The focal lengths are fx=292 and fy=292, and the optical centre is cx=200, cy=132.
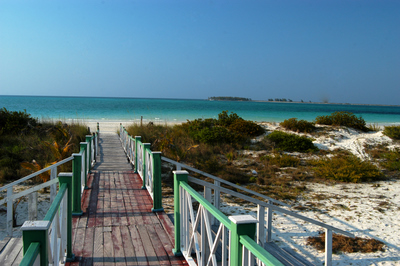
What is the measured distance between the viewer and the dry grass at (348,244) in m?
5.88

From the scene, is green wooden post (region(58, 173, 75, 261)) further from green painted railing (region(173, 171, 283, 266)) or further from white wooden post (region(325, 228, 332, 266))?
white wooden post (region(325, 228, 332, 266))

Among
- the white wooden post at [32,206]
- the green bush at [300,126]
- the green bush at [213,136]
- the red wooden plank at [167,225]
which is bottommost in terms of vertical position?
the red wooden plank at [167,225]

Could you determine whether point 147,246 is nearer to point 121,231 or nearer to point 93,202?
point 121,231

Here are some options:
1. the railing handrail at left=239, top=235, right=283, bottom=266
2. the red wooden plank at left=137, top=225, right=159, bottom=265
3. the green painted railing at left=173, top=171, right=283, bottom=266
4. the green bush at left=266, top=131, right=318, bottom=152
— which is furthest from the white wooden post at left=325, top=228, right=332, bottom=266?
the green bush at left=266, top=131, right=318, bottom=152

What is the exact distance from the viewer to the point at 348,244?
19.9 feet

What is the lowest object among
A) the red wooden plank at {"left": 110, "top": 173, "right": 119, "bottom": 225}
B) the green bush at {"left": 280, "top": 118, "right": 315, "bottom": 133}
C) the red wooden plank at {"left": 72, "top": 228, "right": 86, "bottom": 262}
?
the red wooden plank at {"left": 110, "top": 173, "right": 119, "bottom": 225}

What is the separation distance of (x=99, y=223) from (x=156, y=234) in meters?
1.13

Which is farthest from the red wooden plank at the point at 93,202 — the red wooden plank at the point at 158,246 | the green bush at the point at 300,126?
the green bush at the point at 300,126

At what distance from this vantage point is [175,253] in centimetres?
391

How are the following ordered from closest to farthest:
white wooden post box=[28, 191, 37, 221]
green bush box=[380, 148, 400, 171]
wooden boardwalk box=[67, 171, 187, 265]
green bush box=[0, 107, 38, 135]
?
wooden boardwalk box=[67, 171, 187, 265]
white wooden post box=[28, 191, 37, 221]
green bush box=[380, 148, 400, 171]
green bush box=[0, 107, 38, 135]

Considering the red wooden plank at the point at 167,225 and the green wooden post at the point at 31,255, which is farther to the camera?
the red wooden plank at the point at 167,225

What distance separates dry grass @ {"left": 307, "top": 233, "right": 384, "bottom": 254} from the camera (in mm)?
5879

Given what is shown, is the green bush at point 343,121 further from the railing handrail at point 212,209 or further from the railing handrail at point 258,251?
the railing handrail at point 258,251

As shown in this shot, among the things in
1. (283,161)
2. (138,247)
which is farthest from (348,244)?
(283,161)
